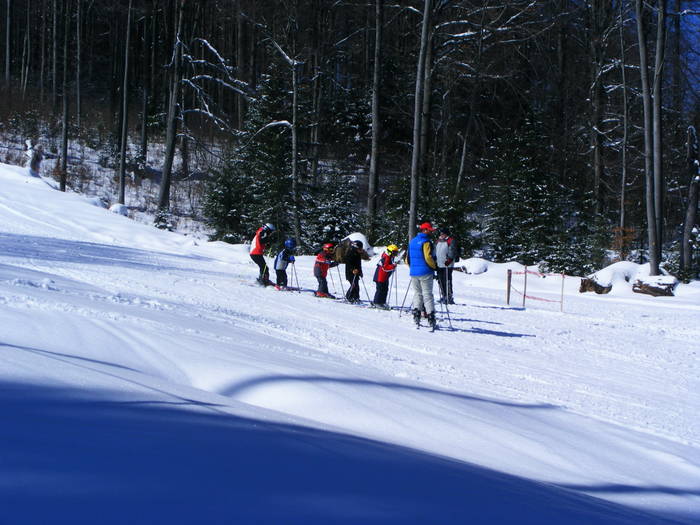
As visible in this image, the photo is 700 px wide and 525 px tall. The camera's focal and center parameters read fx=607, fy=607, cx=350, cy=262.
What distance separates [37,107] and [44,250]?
111ft

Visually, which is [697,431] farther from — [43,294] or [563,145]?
[563,145]

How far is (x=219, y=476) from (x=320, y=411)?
2716 mm

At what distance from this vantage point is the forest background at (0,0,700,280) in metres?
25.5

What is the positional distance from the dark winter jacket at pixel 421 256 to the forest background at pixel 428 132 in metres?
8.77

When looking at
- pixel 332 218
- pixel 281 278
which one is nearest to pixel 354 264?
pixel 281 278

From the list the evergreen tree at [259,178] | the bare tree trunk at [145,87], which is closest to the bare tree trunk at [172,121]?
the evergreen tree at [259,178]

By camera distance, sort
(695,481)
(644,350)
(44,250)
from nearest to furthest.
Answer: (695,481) < (644,350) < (44,250)

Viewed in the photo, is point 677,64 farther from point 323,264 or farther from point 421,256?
point 421,256

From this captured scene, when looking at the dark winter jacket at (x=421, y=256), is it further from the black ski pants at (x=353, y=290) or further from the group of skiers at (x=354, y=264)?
the black ski pants at (x=353, y=290)

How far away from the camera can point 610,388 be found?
8.56m

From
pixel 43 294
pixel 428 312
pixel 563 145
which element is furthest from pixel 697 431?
pixel 563 145

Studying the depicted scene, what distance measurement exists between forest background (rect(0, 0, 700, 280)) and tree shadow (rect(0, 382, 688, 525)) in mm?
17286

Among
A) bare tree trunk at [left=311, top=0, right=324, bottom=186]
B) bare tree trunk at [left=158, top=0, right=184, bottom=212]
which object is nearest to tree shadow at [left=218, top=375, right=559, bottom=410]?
bare tree trunk at [left=311, top=0, right=324, bottom=186]

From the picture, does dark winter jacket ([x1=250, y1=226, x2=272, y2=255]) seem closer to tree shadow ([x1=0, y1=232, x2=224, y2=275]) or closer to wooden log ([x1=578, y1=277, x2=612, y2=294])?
tree shadow ([x1=0, y1=232, x2=224, y2=275])
